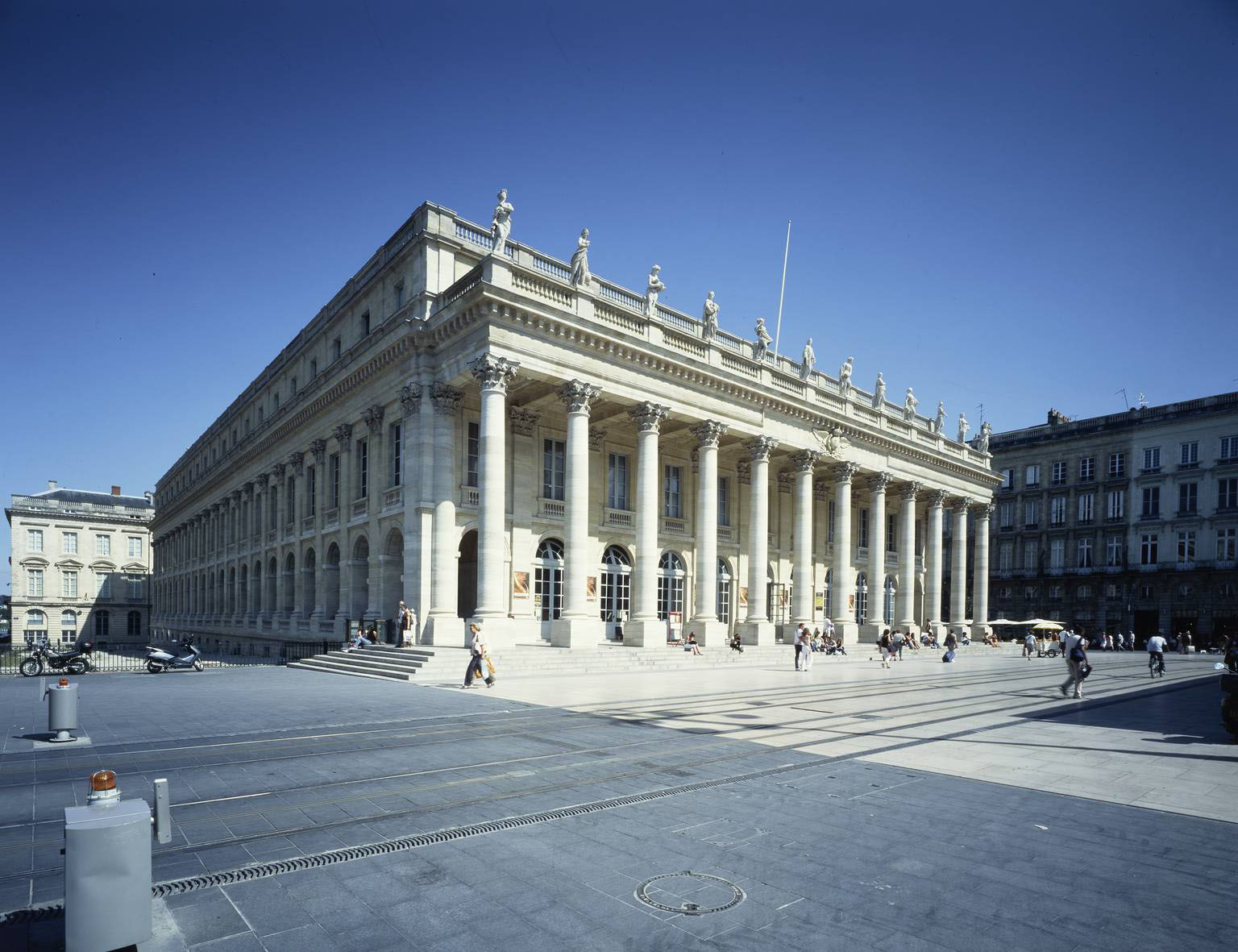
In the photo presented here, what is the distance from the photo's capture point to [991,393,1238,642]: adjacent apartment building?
175ft

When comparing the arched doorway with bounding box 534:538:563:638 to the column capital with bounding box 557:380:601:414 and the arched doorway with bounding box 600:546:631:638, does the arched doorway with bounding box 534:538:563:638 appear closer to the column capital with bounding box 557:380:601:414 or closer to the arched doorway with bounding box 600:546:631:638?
the arched doorway with bounding box 600:546:631:638

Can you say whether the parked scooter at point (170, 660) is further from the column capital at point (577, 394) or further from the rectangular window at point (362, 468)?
the column capital at point (577, 394)

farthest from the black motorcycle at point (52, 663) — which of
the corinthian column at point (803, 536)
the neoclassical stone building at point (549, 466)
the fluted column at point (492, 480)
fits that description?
the corinthian column at point (803, 536)

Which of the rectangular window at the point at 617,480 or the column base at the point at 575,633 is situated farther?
the rectangular window at the point at 617,480

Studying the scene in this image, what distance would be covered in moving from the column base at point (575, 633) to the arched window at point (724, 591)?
13.0 meters

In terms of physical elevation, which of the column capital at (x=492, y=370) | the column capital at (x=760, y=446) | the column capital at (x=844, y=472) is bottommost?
the column capital at (x=844, y=472)

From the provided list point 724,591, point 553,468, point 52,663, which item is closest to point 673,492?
point 724,591

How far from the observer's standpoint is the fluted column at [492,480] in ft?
80.5

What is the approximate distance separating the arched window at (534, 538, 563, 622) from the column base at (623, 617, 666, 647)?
3.22 m

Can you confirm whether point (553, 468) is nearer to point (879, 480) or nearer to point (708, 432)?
point (708, 432)

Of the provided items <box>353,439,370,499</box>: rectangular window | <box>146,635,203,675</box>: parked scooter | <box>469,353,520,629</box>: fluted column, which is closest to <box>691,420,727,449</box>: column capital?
<box>469,353,520,629</box>: fluted column

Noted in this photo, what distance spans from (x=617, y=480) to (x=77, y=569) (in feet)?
233

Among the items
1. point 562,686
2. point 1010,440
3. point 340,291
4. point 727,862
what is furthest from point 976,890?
point 1010,440

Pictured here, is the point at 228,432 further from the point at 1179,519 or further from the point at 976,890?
the point at 1179,519
